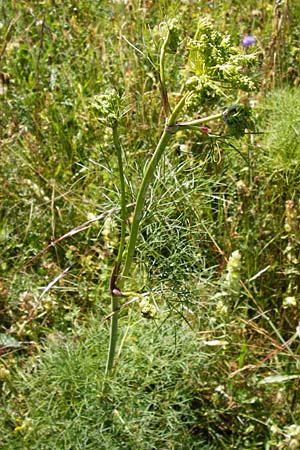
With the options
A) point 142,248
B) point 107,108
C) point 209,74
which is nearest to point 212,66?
point 209,74

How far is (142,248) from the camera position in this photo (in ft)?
5.46

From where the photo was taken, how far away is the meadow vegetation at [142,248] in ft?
5.59

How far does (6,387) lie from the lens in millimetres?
2041

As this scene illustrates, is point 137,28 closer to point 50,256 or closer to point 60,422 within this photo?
point 50,256

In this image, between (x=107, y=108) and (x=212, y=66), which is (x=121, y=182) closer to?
(x=107, y=108)

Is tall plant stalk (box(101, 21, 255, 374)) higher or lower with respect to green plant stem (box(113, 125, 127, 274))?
higher

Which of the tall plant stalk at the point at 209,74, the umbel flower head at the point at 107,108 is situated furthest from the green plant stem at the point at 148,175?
the umbel flower head at the point at 107,108

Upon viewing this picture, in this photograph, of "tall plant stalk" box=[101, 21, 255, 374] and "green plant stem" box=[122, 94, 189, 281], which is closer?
"tall plant stalk" box=[101, 21, 255, 374]

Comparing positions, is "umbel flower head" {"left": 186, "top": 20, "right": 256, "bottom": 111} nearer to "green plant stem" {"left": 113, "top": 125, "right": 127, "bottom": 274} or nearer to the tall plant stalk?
the tall plant stalk

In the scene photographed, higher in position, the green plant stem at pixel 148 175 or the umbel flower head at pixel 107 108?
the umbel flower head at pixel 107 108

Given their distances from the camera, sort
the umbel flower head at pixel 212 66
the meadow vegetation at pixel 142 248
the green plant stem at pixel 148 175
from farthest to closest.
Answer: the meadow vegetation at pixel 142 248, the green plant stem at pixel 148 175, the umbel flower head at pixel 212 66

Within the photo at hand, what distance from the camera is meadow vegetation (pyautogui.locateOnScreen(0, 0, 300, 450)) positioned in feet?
5.59

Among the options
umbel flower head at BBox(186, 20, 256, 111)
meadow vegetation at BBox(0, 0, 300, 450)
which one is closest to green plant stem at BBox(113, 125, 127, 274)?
meadow vegetation at BBox(0, 0, 300, 450)

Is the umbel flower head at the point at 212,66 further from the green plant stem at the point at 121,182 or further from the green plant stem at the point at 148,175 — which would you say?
the green plant stem at the point at 121,182
